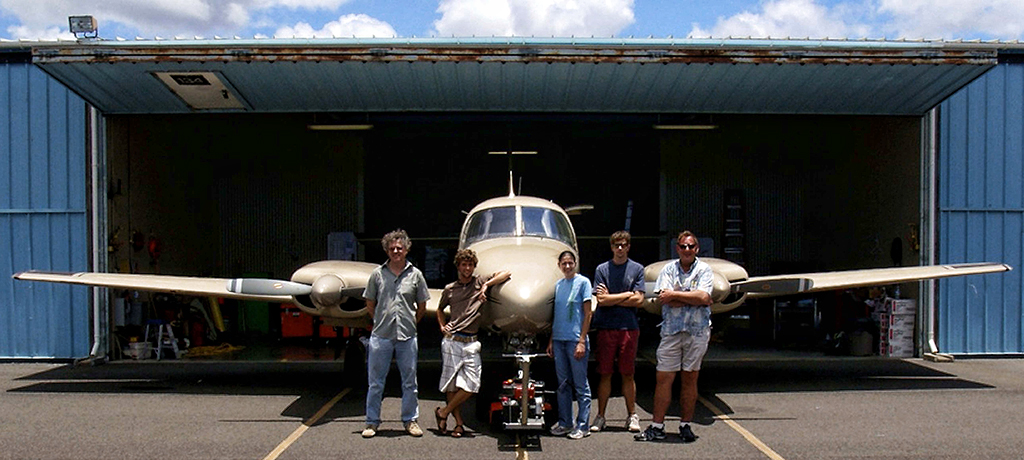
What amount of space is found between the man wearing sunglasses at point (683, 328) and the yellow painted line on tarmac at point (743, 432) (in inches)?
22.8

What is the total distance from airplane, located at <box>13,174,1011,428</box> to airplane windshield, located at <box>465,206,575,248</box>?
0.04 feet

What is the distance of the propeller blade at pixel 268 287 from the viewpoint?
398 inches

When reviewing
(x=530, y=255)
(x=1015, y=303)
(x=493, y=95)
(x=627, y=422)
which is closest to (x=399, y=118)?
(x=493, y=95)

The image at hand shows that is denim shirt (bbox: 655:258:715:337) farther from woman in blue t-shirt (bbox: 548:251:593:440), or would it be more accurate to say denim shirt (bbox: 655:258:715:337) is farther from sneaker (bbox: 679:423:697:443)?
sneaker (bbox: 679:423:697:443)

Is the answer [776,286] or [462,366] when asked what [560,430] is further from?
[776,286]

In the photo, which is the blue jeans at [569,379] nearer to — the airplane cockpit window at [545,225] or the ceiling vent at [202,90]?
the airplane cockpit window at [545,225]

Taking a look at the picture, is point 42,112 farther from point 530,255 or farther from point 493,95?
point 530,255

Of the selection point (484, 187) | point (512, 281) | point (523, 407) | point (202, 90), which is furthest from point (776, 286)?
point (484, 187)

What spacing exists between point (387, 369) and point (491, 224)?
126 inches

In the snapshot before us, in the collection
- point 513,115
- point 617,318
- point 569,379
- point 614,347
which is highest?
point 513,115

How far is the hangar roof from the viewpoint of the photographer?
12.4m

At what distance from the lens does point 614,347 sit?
8.38 meters

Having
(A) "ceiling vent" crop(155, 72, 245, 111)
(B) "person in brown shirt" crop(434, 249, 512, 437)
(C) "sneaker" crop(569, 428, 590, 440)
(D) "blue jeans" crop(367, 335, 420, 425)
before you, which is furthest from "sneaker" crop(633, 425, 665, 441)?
(A) "ceiling vent" crop(155, 72, 245, 111)

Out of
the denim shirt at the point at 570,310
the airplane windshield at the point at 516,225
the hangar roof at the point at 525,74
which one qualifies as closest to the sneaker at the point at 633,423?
the denim shirt at the point at 570,310
